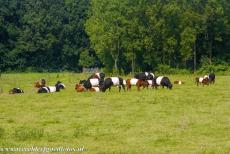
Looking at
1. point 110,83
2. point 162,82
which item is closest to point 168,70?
point 162,82

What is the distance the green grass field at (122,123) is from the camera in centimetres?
1460

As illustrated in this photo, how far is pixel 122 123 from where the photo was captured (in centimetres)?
1828

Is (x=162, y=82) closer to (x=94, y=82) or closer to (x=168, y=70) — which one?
(x=94, y=82)

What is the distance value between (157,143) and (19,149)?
159 inches

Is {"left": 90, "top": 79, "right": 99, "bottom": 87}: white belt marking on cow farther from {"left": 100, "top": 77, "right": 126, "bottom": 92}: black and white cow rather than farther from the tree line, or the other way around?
the tree line

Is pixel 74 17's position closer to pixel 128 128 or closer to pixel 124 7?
pixel 124 7

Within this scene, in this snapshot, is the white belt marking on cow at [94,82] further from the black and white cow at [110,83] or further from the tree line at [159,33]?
the tree line at [159,33]

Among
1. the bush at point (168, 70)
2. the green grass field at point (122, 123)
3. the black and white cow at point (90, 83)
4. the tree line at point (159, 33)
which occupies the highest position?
the tree line at point (159, 33)

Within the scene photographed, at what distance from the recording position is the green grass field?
47.9 ft

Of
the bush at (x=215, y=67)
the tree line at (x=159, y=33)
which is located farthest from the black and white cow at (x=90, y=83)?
the bush at (x=215, y=67)

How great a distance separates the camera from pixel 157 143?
14.9 m

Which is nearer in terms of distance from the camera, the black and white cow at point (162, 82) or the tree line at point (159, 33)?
the black and white cow at point (162, 82)

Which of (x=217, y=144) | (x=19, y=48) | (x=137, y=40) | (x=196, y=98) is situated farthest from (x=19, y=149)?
(x=19, y=48)

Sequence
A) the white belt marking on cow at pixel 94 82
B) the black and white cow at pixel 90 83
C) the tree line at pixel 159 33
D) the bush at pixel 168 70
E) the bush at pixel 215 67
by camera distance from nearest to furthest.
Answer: the black and white cow at pixel 90 83, the white belt marking on cow at pixel 94 82, the bush at pixel 215 67, the bush at pixel 168 70, the tree line at pixel 159 33
